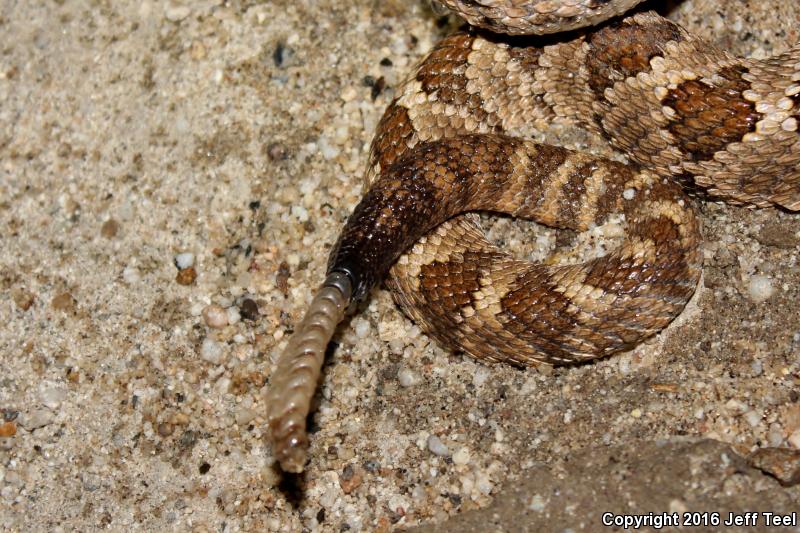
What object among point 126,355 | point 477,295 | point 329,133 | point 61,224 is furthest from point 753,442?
point 61,224

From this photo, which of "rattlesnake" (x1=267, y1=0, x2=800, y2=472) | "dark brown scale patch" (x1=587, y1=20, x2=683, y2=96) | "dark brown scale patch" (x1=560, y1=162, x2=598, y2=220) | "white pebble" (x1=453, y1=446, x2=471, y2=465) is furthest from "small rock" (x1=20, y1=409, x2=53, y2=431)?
"dark brown scale patch" (x1=587, y1=20, x2=683, y2=96)

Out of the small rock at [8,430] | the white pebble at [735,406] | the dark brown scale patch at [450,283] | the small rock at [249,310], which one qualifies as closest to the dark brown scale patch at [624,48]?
the dark brown scale patch at [450,283]

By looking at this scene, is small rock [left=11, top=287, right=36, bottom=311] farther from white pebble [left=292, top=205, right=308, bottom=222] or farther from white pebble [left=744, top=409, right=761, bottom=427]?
white pebble [left=744, top=409, right=761, bottom=427]

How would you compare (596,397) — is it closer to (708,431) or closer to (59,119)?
(708,431)

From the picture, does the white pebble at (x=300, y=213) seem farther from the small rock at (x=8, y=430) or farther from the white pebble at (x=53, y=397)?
the small rock at (x=8, y=430)

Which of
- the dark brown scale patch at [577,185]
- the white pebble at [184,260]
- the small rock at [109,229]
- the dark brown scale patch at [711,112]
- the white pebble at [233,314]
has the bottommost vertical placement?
the white pebble at [233,314]

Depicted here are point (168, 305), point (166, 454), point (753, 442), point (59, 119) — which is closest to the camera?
point (753, 442)

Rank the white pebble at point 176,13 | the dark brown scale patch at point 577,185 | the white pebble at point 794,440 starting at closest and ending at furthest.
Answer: the white pebble at point 794,440 → the dark brown scale patch at point 577,185 → the white pebble at point 176,13
